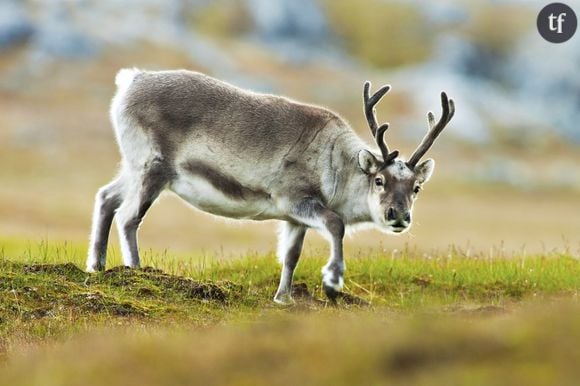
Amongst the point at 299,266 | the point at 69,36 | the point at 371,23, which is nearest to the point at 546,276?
the point at 299,266

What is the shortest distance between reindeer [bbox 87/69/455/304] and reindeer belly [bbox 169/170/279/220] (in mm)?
13

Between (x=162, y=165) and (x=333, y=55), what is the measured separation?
139040 mm

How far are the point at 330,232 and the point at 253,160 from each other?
1587mm

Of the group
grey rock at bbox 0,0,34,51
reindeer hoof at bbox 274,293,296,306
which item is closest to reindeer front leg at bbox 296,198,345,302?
reindeer hoof at bbox 274,293,296,306

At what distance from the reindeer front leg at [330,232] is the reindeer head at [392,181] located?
1.90ft

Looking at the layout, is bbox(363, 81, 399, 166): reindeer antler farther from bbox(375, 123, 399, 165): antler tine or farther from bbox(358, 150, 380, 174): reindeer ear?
bbox(358, 150, 380, 174): reindeer ear

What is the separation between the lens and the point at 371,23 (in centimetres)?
15975

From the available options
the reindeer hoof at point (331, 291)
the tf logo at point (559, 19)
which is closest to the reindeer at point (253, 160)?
the reindeer hoof at point (331, 291)

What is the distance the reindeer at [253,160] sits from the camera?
13398 millimetres

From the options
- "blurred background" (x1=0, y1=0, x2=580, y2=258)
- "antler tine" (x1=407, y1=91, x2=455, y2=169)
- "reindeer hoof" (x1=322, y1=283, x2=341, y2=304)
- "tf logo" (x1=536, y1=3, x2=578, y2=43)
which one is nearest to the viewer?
"reindeer hoof" (x1=322, y1=283, x2=341, y2=304)

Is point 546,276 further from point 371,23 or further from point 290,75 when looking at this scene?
point 371,23

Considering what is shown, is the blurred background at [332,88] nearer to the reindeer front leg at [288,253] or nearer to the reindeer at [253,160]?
the reindeer at [253,160]

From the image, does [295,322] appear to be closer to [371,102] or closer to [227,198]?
[227,198]

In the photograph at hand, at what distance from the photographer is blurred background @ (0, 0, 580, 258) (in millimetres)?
79188
